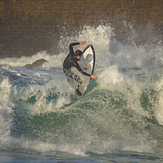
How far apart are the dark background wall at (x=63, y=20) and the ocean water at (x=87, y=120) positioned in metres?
5.93

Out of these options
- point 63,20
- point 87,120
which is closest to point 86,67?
point 87,120

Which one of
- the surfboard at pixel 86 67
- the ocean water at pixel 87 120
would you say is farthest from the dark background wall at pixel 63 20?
the ocean water at pixel 87 120

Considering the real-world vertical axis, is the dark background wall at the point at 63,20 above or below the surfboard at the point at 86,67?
above

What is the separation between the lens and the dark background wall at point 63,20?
36.2ft

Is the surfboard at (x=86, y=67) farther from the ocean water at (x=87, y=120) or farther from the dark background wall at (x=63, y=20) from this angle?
the dark background wall at (x=63, y=20)

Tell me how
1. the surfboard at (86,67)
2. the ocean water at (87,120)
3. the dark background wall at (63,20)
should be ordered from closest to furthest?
the ocean water at (87,120)
the surfboard at (86,67)
the dark background wall at (63,20)

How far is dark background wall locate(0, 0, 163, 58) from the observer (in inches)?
434

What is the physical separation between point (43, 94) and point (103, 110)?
5.00 ft

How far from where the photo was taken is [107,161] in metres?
3.05

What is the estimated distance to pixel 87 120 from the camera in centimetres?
444

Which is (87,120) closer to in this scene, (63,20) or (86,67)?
(86,67)

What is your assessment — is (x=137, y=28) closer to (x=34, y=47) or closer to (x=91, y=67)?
(x=34, y=47)

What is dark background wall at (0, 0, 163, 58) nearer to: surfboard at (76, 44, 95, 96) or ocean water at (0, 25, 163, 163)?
surfboard at (76, 44, 95, 96)

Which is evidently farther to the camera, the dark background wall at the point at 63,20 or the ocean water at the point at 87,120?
the dark background wall at the point at 63,20
